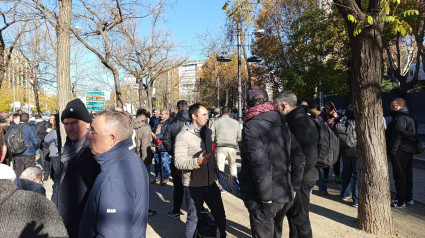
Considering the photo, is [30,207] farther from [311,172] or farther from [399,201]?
[399,201]

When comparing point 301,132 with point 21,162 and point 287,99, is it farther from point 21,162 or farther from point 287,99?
point 21,162

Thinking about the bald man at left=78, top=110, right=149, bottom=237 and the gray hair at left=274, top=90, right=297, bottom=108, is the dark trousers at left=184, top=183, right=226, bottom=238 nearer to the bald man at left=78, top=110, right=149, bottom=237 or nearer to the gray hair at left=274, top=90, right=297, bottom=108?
the gray hair at left=274, top=90, right=297, bottom=108

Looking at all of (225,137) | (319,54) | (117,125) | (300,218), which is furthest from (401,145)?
(319,54)

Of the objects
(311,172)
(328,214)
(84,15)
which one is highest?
(84,15)

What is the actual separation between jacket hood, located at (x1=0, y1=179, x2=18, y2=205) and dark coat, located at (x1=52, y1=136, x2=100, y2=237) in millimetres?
752

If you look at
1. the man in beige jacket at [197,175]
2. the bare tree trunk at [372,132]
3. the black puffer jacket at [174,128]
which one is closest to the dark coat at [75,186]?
the man in beige jacket at [197,175]

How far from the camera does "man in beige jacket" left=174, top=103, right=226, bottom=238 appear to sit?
4.11 meters

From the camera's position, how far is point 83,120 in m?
3.08

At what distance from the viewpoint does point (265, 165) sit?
3084mm

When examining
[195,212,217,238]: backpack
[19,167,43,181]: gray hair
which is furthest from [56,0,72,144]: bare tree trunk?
[195,212,217,238]: backpack

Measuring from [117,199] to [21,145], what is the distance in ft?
20.8

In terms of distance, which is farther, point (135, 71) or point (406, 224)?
point (135, 71)

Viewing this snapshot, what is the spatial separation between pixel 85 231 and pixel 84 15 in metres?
10.2

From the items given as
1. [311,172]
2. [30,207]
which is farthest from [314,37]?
[30,207]
